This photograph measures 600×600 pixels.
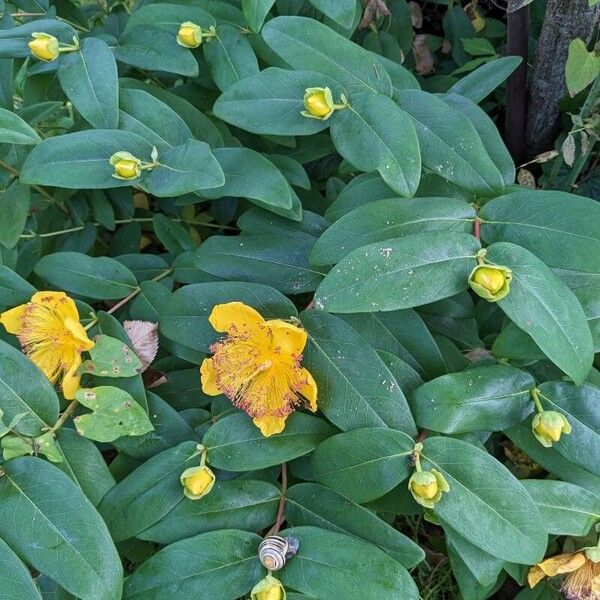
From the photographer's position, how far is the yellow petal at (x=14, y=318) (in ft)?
2.82

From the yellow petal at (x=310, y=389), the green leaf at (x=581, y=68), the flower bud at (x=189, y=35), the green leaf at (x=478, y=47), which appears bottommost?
the yellow petal at (x=310, y=389)

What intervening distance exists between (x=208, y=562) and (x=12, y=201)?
1.98 feet

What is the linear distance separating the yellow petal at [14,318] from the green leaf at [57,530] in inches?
7.0

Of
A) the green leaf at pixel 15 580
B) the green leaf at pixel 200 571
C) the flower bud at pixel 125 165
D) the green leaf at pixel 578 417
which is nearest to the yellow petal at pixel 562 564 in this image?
the green leaf at pixel 578 417

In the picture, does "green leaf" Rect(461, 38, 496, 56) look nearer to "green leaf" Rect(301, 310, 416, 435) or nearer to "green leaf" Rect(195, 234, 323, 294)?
"green leaf" Rect(195, 234, 323, 294)

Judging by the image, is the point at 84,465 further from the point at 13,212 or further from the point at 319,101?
the point at 319,101

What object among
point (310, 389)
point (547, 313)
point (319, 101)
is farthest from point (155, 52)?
point (547, 313)

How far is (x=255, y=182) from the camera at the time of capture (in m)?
0.87

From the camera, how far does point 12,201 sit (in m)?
1.01

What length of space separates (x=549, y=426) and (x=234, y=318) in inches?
A: 14.8

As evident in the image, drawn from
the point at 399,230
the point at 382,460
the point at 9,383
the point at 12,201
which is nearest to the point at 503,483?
the point at 382,460

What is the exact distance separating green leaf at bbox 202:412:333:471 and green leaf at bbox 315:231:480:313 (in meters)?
0.18

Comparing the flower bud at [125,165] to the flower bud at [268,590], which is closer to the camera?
the flower bud at [268,590]

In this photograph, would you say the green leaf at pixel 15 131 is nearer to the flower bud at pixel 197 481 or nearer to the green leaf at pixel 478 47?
the flower bud at pixel 197 481
